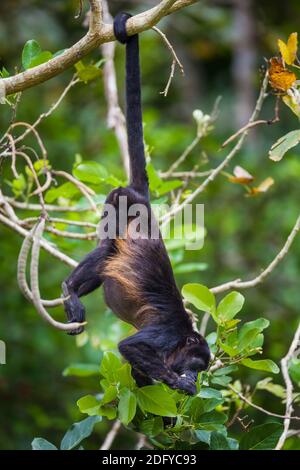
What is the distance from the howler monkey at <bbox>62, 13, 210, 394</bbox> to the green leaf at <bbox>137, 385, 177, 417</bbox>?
1.71 ft

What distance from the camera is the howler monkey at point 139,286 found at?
4684mm

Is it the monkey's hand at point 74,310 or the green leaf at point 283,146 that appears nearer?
the green leaf at point 283,146

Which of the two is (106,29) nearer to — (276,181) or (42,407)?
(42,407)

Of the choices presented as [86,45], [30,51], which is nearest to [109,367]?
[86,45]

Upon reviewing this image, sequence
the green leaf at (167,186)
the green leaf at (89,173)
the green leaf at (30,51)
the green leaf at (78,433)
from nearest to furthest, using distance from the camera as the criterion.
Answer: the green leaf at (78,433) < the green leaf at (30,51) < the green leaf at (89,173) < the green leaf at (167,186)

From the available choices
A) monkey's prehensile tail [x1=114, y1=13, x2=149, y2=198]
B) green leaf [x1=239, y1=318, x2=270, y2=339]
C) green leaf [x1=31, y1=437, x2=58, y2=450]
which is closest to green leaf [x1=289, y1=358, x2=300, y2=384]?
green leaf [x1=239, y1=318, x2=270, y2=339]

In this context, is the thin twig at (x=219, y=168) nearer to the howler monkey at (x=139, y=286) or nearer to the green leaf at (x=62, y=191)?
the howler monkey at (x=139, y=286)

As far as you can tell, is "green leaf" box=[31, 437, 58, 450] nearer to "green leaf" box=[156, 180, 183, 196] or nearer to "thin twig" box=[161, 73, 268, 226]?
"thin twig" box=[161, 73, 268, 226]

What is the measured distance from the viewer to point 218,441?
4.41 m

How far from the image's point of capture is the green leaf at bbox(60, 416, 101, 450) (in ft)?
14.8

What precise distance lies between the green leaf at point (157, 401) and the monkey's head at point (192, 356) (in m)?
0.53

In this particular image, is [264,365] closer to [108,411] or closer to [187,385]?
[187,385]

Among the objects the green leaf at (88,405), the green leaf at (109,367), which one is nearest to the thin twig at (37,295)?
the green leaf at (109,367)

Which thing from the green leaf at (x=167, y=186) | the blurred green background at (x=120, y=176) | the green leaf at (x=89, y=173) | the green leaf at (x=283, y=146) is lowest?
the blurred green background at (x=120, y=176)
